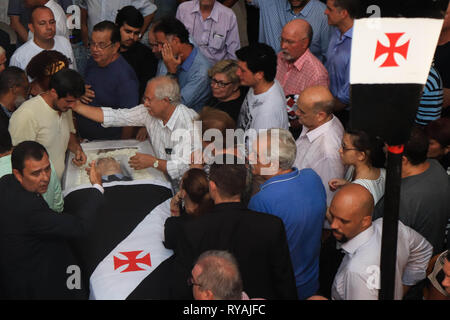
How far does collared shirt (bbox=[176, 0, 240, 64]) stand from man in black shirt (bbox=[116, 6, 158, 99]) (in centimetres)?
42

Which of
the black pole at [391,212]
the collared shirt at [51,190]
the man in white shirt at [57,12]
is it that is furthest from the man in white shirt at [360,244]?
the man in white shirt at [57,12]

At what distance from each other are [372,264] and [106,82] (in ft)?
8.05

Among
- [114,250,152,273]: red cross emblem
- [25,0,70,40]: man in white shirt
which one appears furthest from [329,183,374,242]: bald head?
[25,0,70,40]: man in white shirt

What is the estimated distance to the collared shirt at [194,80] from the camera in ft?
12.9

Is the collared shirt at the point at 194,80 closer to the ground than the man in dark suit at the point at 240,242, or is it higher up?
higher up

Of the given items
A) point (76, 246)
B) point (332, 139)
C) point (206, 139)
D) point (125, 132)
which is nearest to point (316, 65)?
point (332, 139)

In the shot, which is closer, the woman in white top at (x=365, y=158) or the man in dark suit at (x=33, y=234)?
the man in dark suit at (x=33, y=234)

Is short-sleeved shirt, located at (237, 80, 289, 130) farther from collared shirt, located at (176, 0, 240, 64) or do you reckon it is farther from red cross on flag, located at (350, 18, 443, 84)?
red cross on flag, located at (350, 18, 443, 84)

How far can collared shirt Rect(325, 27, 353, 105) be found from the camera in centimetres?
364

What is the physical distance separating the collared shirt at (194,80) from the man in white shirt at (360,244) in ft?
6.02

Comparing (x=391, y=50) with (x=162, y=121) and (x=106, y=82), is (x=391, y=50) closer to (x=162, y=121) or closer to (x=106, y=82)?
(x=162, y=121)

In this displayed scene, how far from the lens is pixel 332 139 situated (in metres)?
3.11

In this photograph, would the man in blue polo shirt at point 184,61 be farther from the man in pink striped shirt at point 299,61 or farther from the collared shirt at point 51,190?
the collared shirt at point 51,190

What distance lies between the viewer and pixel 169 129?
3.36m
